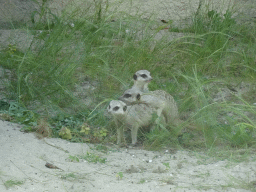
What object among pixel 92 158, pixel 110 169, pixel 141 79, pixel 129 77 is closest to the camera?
pixel 110 169

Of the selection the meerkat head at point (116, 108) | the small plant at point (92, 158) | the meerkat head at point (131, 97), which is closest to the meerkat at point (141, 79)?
the meerkat head at point (131, 97)

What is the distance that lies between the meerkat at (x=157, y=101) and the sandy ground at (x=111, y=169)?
0.45 m

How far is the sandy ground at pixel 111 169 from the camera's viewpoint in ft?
7.78

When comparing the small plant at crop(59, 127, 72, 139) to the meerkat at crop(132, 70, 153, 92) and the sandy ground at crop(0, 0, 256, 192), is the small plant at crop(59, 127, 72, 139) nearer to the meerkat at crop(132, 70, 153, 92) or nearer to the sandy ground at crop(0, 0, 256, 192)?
the sandy ground at crop(0, 0, 256, 192)

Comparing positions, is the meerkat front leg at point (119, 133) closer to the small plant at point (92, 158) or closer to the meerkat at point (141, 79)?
the small plant at point (92, 158)

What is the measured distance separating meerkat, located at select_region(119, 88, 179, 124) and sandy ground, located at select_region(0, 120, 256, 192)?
45 cm

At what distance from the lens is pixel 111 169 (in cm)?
268

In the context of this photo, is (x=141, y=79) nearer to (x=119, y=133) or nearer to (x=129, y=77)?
(x=129, y=77)

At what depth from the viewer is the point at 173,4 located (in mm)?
6348

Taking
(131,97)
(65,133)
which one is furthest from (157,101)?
(65,133)

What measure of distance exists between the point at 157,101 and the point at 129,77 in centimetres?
90

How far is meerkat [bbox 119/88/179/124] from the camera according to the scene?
336 cm

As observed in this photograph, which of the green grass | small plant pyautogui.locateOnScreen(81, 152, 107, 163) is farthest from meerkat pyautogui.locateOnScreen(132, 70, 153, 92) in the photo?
small plant pyautogui.locateOnScreen(81, 152, 107, 163)

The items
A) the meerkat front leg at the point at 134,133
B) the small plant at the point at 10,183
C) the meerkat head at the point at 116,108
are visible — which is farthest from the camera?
the meerkat front leg at the point at 134,133
